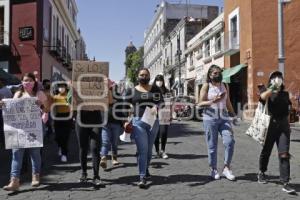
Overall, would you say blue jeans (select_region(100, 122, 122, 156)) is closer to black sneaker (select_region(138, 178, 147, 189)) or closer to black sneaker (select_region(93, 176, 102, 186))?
black sneaker (select_region(93, 176, 102, 186))

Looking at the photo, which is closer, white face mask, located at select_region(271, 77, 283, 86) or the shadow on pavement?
white face mask, located at select_region(271, 77, 283, 86)

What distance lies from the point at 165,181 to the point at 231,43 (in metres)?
22.6

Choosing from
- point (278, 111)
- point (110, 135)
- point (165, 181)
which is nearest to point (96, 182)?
point (165, 181)

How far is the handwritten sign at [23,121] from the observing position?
6.88 meters

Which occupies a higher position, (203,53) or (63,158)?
(203,53)

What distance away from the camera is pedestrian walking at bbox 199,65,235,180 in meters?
7.36

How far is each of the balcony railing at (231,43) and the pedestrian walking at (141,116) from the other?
22045mm

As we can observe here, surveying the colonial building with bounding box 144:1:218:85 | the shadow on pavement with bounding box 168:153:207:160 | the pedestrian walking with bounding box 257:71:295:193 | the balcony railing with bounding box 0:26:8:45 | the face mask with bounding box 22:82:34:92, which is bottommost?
the shadow on pavement with bounding box 168:153:207:160

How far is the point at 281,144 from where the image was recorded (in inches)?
264

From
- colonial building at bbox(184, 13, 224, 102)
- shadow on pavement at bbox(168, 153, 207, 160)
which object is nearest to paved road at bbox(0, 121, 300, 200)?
shadow on pavement at bbox(168, 153, 207, 160)

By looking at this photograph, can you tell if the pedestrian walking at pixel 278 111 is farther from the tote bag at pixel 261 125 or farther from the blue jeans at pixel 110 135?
the blue jeans at pixel 110 135

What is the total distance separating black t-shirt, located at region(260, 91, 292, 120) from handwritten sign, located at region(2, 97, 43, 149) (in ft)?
10.7

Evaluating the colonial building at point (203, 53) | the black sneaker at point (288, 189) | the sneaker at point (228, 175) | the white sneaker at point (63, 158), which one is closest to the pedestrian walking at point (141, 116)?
the sneaker at point (228, 175)

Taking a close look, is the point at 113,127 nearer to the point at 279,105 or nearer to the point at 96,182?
the point at 96,182
